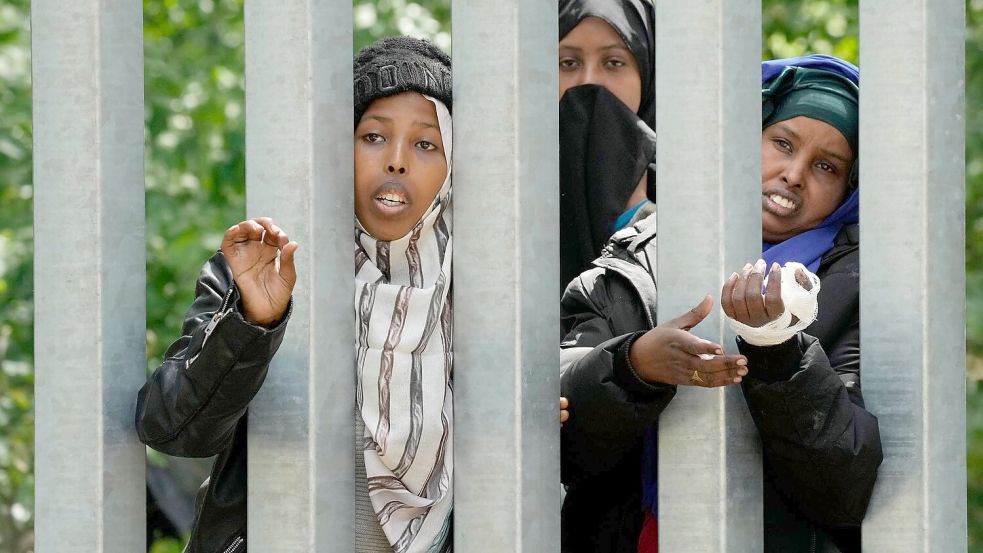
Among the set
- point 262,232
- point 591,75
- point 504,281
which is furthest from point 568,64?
point 262,232

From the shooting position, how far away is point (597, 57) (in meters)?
3.22

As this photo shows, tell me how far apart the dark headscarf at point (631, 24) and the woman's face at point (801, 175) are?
0.48 meters

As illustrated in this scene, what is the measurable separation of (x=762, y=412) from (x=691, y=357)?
0.44 ft

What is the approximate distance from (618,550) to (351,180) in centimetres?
74

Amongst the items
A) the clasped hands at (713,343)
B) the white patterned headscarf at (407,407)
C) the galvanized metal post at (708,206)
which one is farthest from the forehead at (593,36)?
the clasped hands at (713,343)

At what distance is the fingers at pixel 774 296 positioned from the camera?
2029mm

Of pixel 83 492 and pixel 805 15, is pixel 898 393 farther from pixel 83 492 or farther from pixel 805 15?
pixel 805 15

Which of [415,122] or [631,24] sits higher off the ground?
[631,24]

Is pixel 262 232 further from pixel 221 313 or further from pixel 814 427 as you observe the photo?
pixel 814 427

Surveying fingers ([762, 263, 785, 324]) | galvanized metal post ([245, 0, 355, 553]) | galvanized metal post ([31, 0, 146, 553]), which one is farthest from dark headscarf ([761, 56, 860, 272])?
galvanized metal post ([31, 0, 146, 553])

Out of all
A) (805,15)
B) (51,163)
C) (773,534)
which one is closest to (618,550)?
(773,534)

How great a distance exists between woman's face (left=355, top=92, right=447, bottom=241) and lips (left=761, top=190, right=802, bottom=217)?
579mm

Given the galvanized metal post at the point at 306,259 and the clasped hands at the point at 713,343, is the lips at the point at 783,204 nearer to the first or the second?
the clasped hands at the point at 713,343

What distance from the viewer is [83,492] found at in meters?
2.12
